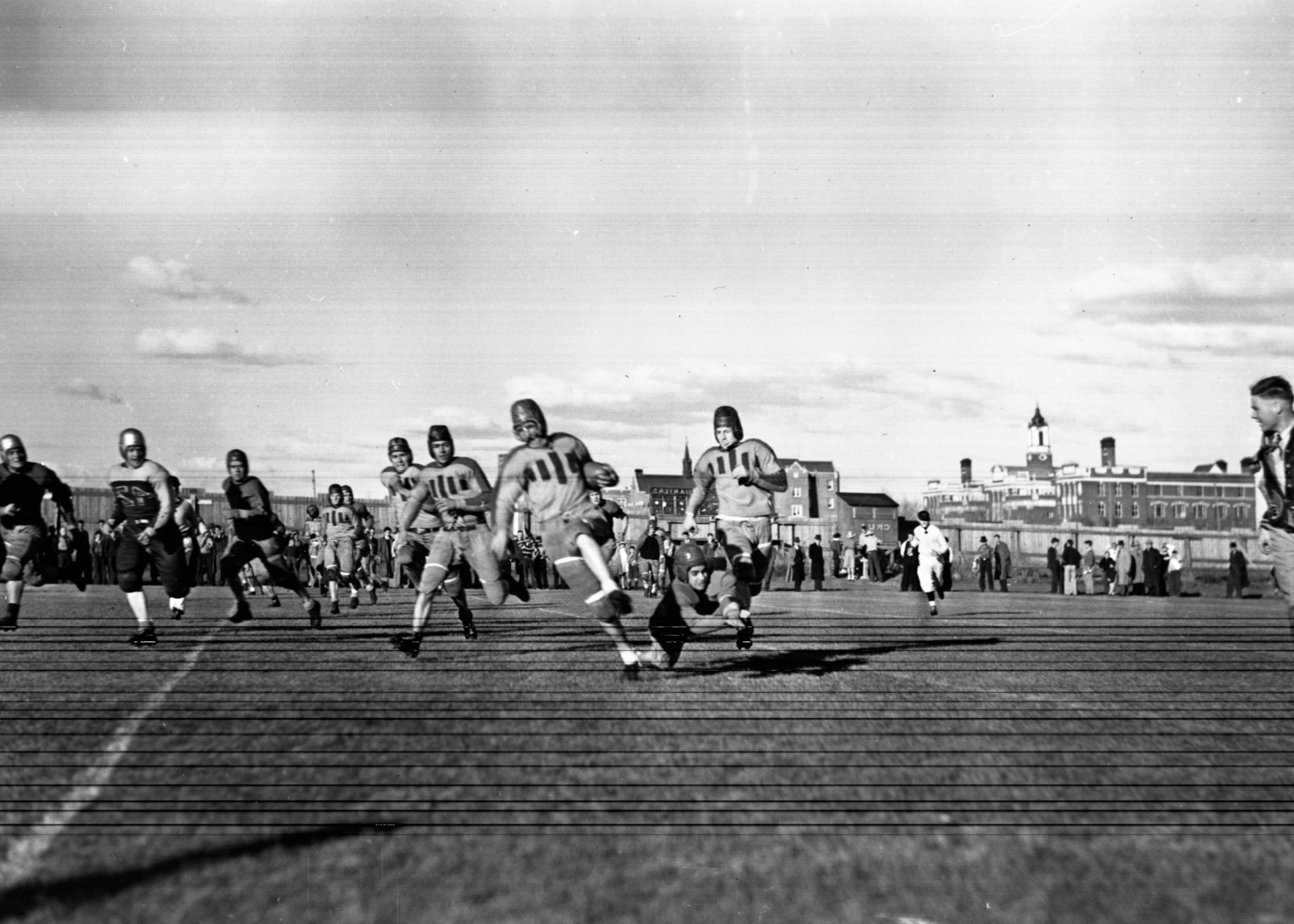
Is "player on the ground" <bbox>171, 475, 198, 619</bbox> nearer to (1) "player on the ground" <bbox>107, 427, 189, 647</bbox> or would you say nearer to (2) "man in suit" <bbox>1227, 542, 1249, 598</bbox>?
(1) "player on the ground" <bbox>107, 427, 189, 647</bbox>

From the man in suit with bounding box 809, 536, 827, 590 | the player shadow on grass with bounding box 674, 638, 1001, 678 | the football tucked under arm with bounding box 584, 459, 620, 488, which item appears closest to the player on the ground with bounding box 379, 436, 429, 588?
the football tucked under arm with bounding box 584, 459, 620, 488

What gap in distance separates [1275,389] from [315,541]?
12.2m

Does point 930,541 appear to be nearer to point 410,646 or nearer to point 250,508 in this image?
point 250,508

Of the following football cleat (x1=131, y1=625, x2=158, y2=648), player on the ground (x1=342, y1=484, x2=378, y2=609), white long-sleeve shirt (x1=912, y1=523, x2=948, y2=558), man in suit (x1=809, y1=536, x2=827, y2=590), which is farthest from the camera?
man in suit (x1=809, y1=536, x2=827, y2=590)

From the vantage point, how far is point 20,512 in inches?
440

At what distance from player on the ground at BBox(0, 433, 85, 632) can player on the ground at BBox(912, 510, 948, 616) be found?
1256cm

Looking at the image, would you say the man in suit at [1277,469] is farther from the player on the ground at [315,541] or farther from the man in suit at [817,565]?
the man in suit at [817,565]

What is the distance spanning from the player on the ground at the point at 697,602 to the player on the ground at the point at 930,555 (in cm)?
1074

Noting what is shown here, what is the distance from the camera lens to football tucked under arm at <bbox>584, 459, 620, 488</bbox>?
7.91m

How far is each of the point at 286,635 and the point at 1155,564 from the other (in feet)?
65.1

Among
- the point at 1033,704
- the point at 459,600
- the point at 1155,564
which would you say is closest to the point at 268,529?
the point at 459,600

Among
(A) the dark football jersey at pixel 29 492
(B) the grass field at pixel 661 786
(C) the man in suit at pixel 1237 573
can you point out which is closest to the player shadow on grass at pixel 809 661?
(B) the grass field at pixel 661 786

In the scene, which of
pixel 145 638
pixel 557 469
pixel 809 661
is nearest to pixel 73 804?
pixel 557 469

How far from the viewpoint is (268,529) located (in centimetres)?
1275
